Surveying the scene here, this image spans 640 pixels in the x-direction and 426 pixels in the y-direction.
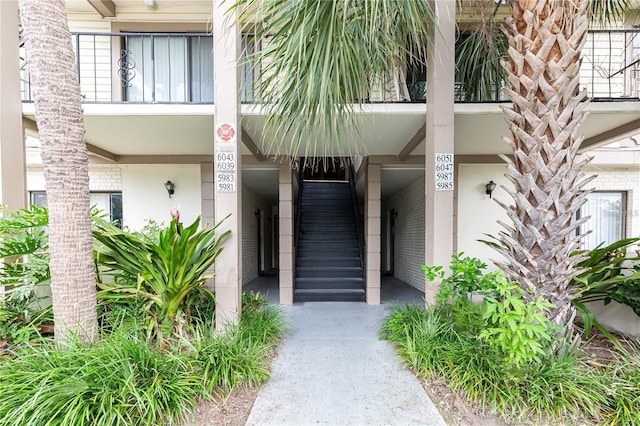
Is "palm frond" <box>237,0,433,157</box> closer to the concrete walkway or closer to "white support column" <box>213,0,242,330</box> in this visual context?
"white support column" <box>213,0,242,330</box>

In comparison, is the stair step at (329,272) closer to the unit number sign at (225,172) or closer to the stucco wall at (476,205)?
the stucco wall at (476,205)

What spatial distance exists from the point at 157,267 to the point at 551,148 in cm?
415

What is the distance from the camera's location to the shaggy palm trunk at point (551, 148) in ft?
8.99

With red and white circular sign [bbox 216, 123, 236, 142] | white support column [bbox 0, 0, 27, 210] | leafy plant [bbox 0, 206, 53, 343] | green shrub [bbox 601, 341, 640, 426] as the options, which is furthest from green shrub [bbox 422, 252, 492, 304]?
white support column [bbox 0, 0, 27, 210]

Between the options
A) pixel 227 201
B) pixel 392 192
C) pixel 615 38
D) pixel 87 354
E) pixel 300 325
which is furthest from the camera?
pixel 392 192

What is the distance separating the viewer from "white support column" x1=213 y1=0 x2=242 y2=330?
3545 mm

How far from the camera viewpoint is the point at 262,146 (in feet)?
15.4

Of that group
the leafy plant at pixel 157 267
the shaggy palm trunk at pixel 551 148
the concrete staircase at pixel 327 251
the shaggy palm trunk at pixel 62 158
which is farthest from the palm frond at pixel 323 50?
the concrete staircase at pixel 327 251

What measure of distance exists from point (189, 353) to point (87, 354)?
0.78 m

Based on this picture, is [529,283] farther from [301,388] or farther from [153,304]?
[153,304]

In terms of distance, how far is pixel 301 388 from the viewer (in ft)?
9.32

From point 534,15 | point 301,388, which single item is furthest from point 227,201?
→ point 534,15

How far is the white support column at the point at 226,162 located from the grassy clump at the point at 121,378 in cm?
55

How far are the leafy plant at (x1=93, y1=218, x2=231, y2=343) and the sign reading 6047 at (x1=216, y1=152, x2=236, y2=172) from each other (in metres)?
0.77
